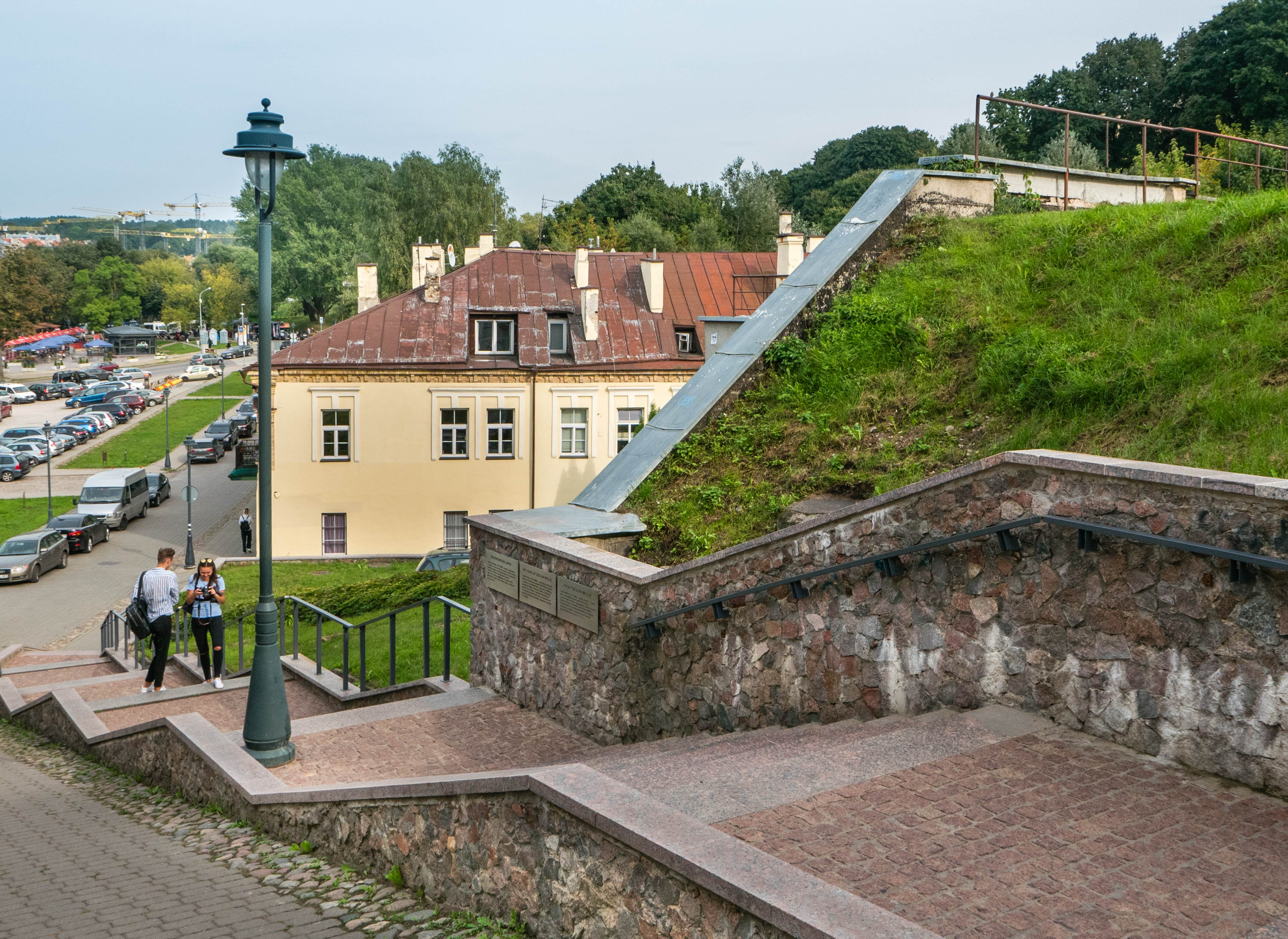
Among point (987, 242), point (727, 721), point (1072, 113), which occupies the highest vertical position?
point (1072, 113)

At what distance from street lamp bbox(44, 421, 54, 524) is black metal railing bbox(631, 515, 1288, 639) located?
36.2 m

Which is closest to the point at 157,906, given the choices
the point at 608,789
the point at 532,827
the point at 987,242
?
the point at 532,827

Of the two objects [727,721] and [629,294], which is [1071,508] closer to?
[727,721]

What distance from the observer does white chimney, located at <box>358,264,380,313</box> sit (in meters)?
39.1

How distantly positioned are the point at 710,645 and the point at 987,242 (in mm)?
5806

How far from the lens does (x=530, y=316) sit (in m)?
36.8

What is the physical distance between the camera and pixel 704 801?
489 cm

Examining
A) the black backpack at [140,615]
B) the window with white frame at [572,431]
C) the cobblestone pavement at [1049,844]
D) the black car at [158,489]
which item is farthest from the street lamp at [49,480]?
the cobblestone pavement at [1049,844]

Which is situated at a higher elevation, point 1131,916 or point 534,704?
point 1131,916

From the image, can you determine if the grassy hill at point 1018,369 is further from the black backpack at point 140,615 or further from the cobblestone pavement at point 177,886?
the black backpack at point 140,615

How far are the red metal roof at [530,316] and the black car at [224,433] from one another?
2745 centimetres

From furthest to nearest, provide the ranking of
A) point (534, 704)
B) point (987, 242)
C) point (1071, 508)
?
point (987, 242), point (534, 704), point (1071, 508)

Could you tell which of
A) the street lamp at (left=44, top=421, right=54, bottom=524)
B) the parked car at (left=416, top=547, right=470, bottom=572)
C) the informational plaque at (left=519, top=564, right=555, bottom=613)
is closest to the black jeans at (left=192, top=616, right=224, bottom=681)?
the informational plaque at (left=519, top=564, right=555, bottom=613)

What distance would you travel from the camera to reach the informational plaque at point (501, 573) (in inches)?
360
